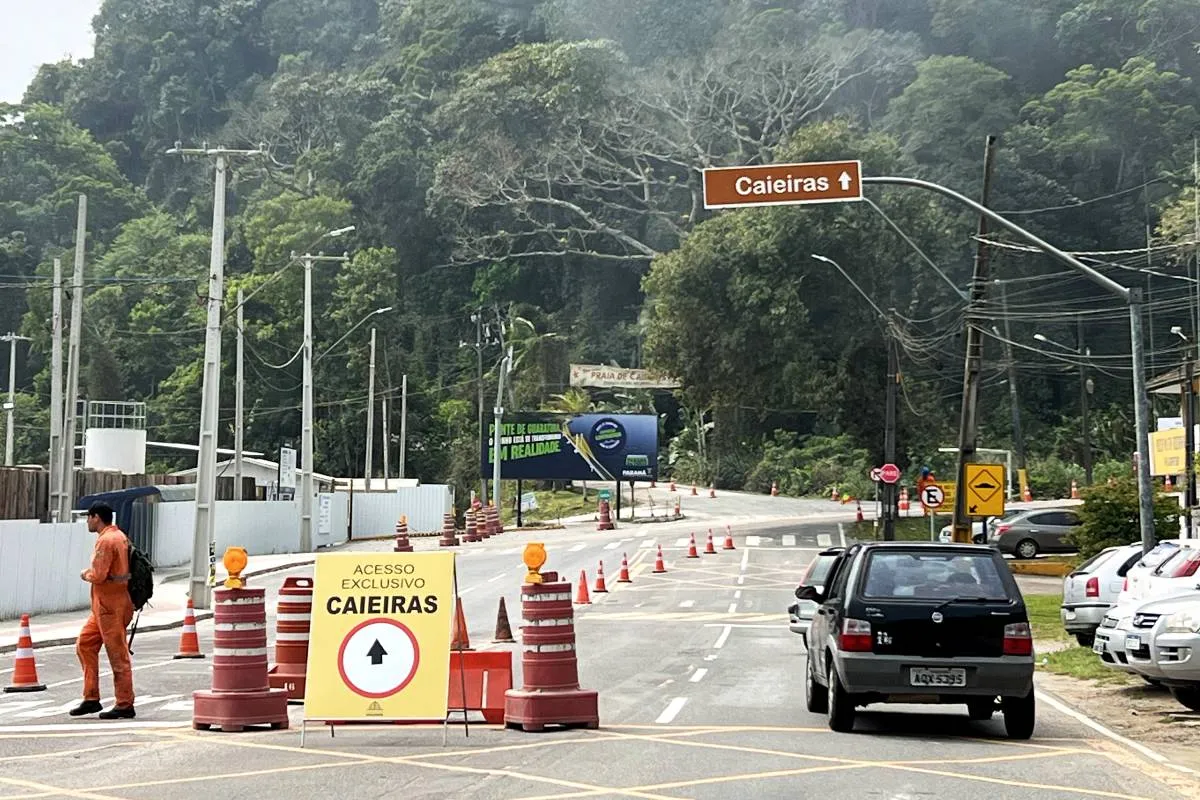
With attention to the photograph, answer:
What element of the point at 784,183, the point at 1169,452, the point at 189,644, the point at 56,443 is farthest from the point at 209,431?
the point at 1169,452

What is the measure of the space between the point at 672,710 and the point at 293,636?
3.50m

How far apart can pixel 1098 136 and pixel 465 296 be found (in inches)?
1588

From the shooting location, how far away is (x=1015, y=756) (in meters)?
12.5

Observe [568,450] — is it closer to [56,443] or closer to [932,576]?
[56,443]

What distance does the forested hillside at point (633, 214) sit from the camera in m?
83.0

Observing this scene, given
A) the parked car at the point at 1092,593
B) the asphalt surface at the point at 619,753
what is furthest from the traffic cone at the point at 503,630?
the parked car at the point at 1092,593

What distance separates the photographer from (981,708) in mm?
14383

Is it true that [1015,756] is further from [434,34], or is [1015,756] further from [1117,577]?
[434,34]

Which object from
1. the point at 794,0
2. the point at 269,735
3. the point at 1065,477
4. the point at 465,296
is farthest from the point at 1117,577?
the point at 794,0

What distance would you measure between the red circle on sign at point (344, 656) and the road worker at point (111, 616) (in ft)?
8.75

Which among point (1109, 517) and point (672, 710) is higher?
point (1109, 517)

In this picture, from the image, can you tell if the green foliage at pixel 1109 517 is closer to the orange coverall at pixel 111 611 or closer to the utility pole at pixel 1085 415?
the orange coverall at pixel 111 611

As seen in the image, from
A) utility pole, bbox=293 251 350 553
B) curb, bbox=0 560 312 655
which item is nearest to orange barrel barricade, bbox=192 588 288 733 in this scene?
curb, bbox=0 560 312 655

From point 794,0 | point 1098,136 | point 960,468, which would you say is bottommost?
point 960,468
